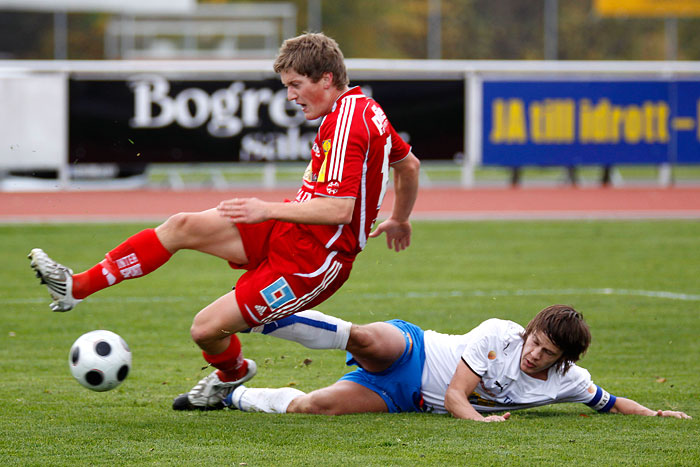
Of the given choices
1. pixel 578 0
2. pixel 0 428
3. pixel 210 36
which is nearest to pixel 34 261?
pixel 0 428

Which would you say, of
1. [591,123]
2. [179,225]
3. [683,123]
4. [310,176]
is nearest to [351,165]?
[310,176]

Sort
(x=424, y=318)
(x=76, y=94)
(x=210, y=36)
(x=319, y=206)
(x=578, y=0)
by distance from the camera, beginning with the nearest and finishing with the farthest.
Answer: (x=319, y=206) → (x=424, y=318) → (x=76, y=94) → (x=210, y=36) → (x=578, y=0)

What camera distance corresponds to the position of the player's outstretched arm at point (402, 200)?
5406 millimetres

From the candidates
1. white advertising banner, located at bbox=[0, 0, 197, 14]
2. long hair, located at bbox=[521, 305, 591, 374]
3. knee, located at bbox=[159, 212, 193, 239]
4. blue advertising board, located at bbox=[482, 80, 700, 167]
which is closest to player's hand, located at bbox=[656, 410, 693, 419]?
long hair, located at bbox=[521, 305, 591, 374]

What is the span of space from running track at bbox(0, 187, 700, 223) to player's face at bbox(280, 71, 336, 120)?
35.8ft

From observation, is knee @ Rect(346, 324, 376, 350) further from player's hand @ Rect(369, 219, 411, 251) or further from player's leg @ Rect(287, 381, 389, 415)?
player's hand @ Rect(369, 219, 411, 251)

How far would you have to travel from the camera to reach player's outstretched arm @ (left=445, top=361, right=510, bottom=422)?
507cm

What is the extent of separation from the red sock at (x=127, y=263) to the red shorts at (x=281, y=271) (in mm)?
411

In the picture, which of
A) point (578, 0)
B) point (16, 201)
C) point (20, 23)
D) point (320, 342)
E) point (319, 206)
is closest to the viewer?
point (319, 206)

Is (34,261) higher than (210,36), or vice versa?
(210,36)

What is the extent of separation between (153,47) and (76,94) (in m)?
21.2

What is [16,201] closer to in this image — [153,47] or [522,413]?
[522,413]

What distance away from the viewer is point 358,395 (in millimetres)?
5383

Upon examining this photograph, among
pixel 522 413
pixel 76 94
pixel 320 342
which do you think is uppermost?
pixel 76 94
